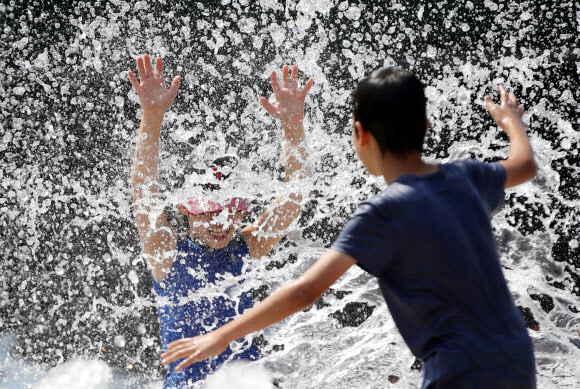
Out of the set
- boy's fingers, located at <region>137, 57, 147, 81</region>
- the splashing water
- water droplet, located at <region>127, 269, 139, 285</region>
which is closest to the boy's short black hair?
boy's fingers, located at <region>137, 57, 147, 81</region>

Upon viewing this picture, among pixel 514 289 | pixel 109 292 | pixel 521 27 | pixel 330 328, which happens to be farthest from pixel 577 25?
pixel 109 292

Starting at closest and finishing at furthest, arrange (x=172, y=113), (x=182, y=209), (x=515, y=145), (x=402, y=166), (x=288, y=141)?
1. (x=402, y=166)
2. (x=515, y=145)
3. (x=288, y=141)
4. (x=182, y=209)
5. (x=172, y=113)

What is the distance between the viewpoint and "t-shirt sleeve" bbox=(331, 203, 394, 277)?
115 cm

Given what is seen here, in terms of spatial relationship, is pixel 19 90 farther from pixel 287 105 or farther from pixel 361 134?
pixel 361 134

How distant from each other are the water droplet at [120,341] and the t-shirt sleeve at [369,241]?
3.38 metres

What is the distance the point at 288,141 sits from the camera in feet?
7.29

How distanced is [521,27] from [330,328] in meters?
2.32

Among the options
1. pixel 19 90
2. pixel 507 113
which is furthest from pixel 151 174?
pixel 19 90

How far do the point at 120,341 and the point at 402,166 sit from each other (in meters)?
3.45

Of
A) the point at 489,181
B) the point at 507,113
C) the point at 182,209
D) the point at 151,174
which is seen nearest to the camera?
the point at 489,181

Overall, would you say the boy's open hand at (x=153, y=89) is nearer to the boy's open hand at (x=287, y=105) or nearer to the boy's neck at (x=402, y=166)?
the boy's open hand at (x=287, y=105)

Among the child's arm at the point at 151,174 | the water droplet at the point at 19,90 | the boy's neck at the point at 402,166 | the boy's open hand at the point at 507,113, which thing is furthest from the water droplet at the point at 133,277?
the boy's neck at the point at 402,166

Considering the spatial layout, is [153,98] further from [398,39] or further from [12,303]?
[12,303]

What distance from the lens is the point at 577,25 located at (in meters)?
3.81
